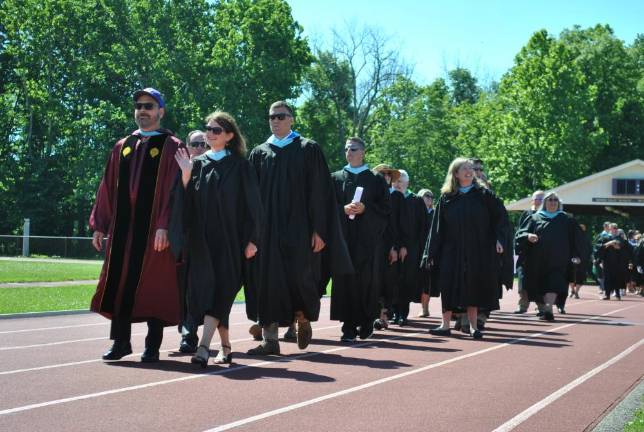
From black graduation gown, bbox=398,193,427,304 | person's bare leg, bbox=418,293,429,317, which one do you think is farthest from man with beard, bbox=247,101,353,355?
person's bare leg, bbox=418,293,429,317

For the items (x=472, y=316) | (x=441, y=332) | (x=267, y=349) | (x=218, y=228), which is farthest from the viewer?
(x=441, y=332)

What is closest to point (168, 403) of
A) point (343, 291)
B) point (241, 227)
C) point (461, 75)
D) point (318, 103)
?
point (241, 227)

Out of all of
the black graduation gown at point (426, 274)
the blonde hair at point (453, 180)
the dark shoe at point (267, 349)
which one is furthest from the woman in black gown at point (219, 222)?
the black graduation gown at point (426, 274)

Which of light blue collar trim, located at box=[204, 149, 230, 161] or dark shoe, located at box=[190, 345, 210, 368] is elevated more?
light blue collar trim, located at box=[204, 149, 230, 161]

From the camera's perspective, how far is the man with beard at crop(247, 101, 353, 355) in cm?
1021

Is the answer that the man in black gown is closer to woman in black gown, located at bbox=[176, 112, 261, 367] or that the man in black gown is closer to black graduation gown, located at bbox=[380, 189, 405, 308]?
black graduation gown, located at bbox=[380, 189, 405, 308]

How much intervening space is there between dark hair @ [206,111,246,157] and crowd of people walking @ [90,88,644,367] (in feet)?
0.04

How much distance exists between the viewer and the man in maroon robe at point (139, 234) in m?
9.14

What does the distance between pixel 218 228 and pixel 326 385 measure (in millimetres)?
1929

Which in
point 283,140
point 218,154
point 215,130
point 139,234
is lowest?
point 139,234

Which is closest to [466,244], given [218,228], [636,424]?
[218,228]

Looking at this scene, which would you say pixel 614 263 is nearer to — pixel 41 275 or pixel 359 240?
pixel 41 275

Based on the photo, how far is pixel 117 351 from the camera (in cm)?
923

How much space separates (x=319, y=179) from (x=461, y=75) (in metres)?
78.5
